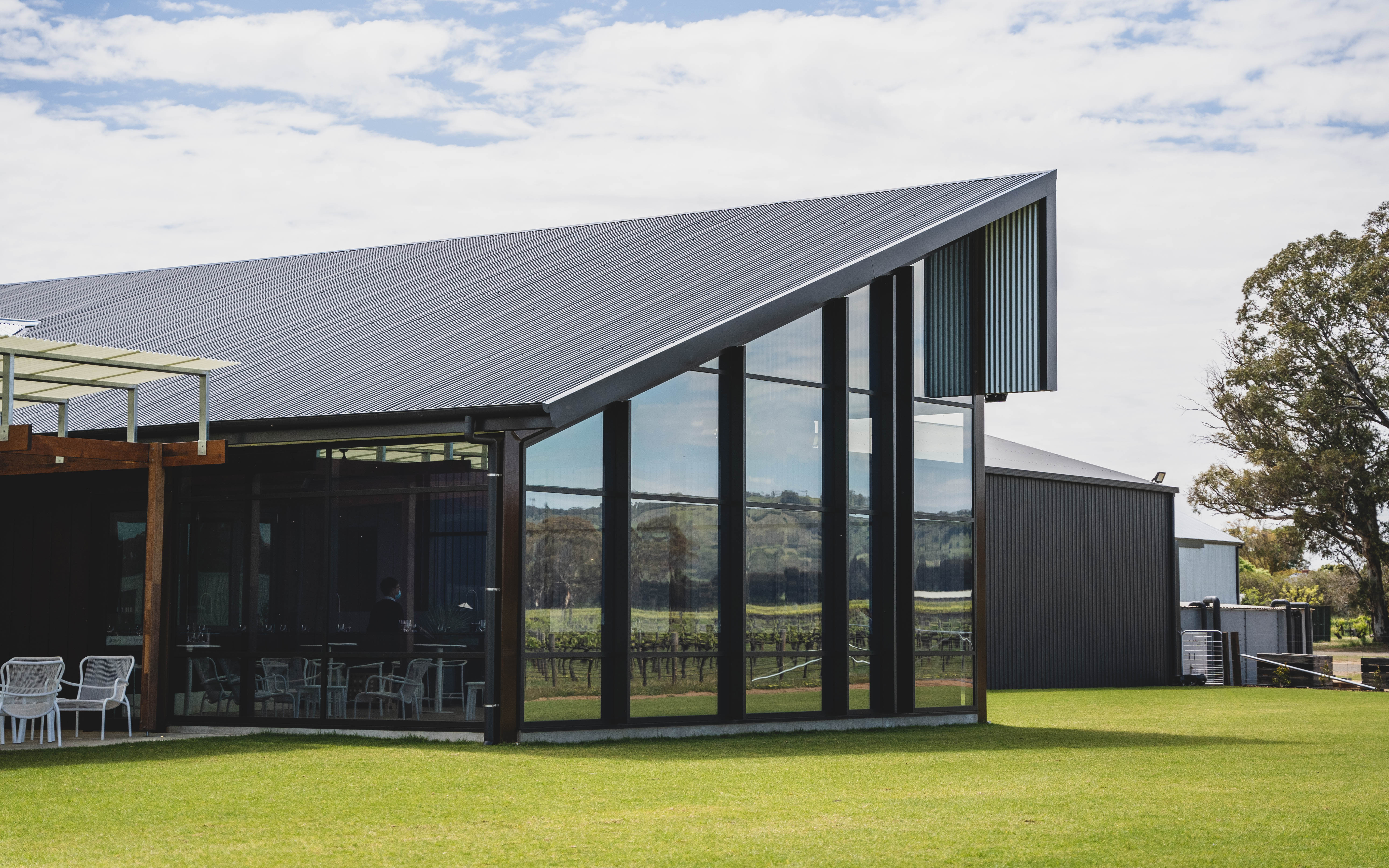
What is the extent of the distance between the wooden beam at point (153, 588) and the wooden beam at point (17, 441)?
1.43 meters

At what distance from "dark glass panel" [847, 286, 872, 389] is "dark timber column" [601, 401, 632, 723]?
12.8 ft

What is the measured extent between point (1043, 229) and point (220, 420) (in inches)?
427

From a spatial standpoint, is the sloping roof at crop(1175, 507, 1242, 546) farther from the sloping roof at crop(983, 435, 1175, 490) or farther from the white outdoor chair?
the white outdoor chair

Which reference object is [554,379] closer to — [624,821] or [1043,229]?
[624,821]

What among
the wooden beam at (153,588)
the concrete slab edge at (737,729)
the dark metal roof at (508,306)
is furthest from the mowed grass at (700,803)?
the dark metal roof at (508,306)

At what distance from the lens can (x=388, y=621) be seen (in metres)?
14.3

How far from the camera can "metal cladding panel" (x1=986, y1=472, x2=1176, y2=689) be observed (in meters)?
28.4

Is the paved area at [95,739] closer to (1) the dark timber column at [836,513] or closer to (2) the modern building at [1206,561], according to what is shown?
(1) the dark timber column at [836,513]

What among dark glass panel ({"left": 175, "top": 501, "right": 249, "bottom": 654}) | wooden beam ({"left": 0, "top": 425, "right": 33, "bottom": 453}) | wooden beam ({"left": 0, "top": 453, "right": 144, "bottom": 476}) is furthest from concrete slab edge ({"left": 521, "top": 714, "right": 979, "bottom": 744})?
wooden beam ({"left": 0, "top": 425, "right": 33, "bottom": 453})

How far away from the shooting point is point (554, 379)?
1380cm

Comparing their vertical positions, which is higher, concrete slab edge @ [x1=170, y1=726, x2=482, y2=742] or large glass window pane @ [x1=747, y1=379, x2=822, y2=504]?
large glass window pane @ [x1=747, y1=379, x2=822, y2=504]

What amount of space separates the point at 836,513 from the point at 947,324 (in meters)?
3.39

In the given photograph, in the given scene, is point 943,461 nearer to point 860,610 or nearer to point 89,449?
point 860,610

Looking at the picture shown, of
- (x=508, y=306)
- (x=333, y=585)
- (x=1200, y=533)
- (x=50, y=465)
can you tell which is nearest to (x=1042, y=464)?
(x=1200, y=533)
